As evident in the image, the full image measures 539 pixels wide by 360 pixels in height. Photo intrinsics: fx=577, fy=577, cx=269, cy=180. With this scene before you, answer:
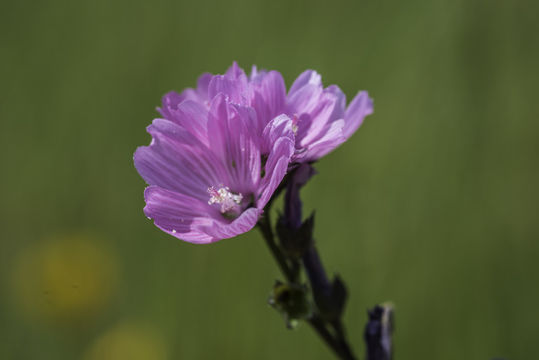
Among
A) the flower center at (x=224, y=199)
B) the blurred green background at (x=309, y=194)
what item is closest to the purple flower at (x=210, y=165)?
the flower center at (x=224, y=199)

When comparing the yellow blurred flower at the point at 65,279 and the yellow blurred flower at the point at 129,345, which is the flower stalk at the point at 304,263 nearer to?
the yellow blurred flower at the point at 129,345

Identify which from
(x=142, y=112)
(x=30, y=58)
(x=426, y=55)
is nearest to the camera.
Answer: (x=426, y=55)

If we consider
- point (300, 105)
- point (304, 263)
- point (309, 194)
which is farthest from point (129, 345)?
point (300, 105)

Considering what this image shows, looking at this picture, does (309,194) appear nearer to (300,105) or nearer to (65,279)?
(65,279)

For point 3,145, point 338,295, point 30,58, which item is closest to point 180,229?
point 338,295

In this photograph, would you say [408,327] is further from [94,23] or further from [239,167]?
[94,23]

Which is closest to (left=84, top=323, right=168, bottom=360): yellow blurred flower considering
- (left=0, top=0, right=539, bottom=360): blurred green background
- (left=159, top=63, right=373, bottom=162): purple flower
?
(left=0, top=0, right=539, bottom=360): blurred green background
